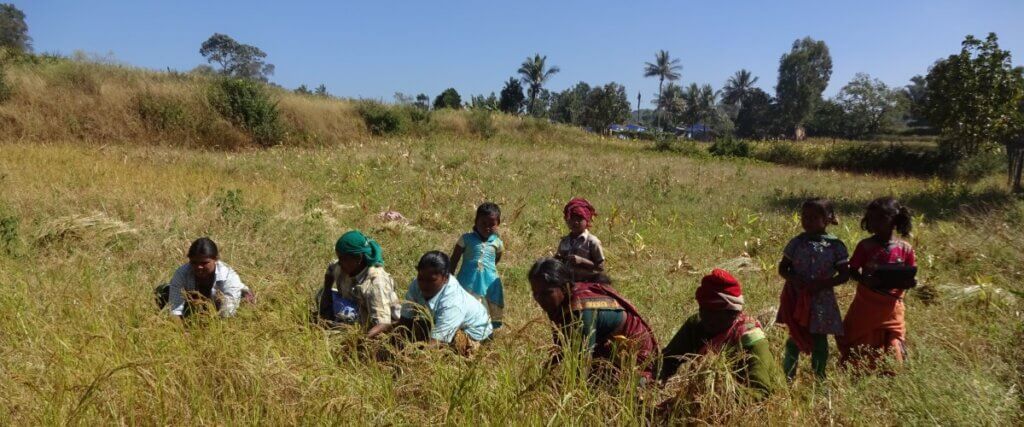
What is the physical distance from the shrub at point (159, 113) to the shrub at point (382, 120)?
6.26m

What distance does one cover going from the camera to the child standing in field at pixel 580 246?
4094 millimetres

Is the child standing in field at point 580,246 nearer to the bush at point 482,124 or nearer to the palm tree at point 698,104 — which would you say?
the bush at point 482,124

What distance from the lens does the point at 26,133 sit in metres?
13.8

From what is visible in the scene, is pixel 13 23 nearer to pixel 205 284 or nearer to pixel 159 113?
pixel 159 113

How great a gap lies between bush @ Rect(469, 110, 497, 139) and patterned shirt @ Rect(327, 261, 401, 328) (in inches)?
793

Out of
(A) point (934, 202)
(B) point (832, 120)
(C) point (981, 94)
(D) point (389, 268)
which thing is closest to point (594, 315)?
(D) point (389, 268)

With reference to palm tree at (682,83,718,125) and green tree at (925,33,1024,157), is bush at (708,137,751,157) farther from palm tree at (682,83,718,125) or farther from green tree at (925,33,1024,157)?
palm tree at (682,83,718,125)

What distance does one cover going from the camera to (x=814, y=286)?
3359 mm

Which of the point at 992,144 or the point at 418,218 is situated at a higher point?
the point at 992,144

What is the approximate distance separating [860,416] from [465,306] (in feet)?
6.30

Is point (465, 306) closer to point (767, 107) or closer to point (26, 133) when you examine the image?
point (26, 133)

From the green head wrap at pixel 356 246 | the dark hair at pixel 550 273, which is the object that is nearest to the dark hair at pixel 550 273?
the dark hair at pixel 550 273

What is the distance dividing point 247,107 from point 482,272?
50.1ft

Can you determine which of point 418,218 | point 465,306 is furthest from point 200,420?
point 418,218
